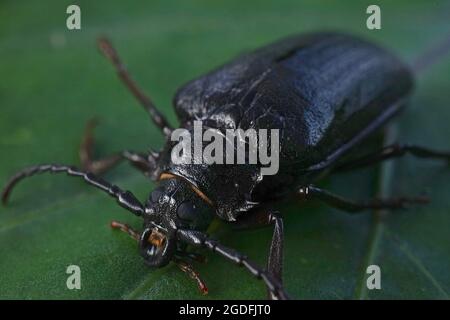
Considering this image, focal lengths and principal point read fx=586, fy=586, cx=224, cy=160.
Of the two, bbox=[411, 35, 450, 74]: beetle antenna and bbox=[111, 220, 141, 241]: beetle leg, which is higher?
bbox=[411, 35, 450, 74]: beetle antenna

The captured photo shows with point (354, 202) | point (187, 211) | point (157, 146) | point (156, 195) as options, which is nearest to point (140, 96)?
point (157, 146)

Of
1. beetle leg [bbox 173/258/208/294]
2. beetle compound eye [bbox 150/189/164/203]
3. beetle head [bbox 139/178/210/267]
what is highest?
beetle compound eye [bbox 150/189/164/203]

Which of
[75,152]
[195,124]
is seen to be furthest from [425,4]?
[75,152]

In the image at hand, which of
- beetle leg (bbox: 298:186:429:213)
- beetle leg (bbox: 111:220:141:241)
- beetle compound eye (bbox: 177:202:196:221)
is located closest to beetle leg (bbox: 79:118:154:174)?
beetle leg (bbox: 111:220:141:241)

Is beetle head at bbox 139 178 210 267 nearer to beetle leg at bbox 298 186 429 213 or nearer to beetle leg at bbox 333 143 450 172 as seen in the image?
beetle leg at bbox 298 186 429 213

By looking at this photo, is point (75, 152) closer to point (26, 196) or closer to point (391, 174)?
point (26, 196)
